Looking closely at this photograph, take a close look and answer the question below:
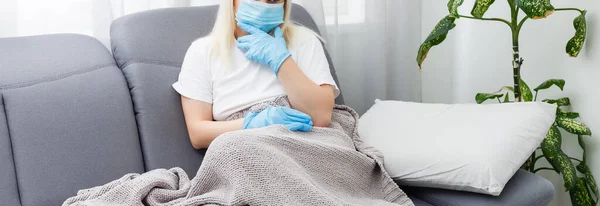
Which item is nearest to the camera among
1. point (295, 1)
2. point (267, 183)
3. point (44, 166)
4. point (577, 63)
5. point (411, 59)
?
point (267, 183)

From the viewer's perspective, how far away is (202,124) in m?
1.79

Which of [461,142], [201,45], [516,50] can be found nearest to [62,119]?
[201,45]

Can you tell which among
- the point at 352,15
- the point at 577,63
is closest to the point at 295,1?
the point at 352,15

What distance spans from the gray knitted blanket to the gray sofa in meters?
0.13

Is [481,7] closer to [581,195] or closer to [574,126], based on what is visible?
[574,126]

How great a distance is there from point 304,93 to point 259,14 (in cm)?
25

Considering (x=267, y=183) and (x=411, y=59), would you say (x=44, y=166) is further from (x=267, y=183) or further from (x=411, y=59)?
(x=411, y=59)

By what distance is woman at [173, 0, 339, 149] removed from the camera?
→ 70.9 inches

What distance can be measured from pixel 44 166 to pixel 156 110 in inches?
12.7

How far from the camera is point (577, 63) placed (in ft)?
7.01

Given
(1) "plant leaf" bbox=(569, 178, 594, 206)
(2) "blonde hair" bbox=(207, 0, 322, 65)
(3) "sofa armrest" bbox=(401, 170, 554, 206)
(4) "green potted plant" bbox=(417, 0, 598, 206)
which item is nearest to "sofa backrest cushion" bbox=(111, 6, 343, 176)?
(2) "blonde hair" bbox=(207, 0, 322, 65)

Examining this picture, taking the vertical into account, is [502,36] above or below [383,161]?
above

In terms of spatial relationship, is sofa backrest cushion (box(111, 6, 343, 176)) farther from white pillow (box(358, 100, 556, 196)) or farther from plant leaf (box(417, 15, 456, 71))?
plant leaf (box(417, 15, 456, 71))

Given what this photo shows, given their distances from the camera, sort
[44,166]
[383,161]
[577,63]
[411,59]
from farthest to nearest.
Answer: [411,59]
[577,63]
[383,161]
[44,166]
